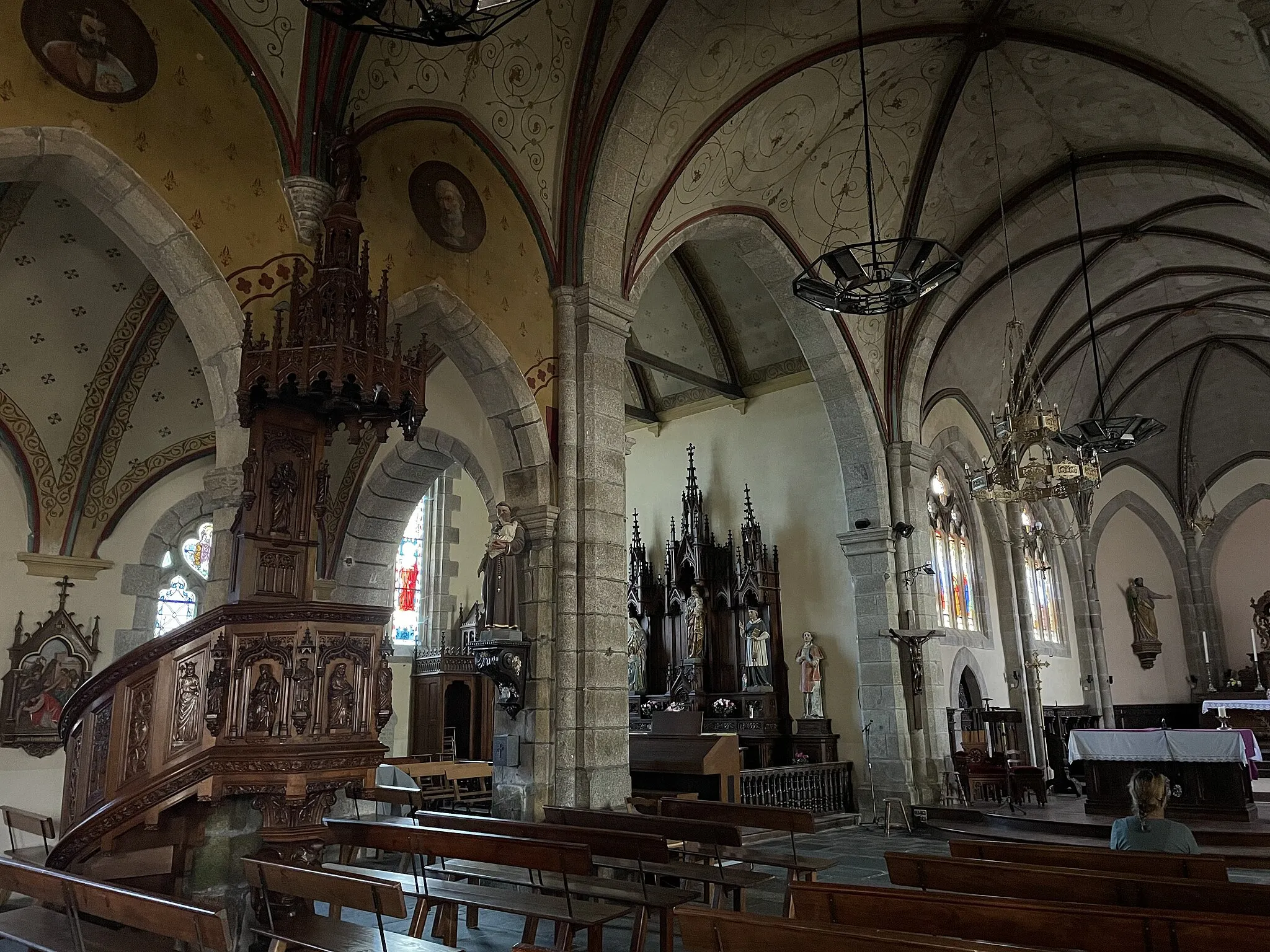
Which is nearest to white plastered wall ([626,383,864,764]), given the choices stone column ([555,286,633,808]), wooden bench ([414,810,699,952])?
stone column ([555,286,633,808])

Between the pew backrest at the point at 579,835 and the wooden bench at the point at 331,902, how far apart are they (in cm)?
108

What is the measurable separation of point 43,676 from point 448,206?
22.5ft

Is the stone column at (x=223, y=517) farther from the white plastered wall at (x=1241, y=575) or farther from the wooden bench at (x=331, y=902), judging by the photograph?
the white plastered wall at (x=1241, y=575)

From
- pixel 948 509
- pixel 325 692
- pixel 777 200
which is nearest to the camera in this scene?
pixel 325 692

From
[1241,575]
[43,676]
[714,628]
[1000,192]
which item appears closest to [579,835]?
[43,676]

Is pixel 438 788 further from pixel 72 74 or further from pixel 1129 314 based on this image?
pixel 1129 314

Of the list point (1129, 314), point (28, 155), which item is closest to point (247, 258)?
point (28, 155)

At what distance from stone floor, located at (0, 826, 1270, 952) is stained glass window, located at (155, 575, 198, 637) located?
20.1 feet

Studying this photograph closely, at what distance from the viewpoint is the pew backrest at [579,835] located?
4.59 meters

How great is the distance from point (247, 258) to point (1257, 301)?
56.8 feet

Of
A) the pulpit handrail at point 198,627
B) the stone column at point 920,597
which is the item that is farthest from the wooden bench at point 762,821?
the stone column at point 920,597

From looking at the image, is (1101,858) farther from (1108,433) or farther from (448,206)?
(1108,433)

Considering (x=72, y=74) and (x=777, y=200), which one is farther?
(x=777, y=200)

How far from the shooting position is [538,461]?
7957 millimetres
